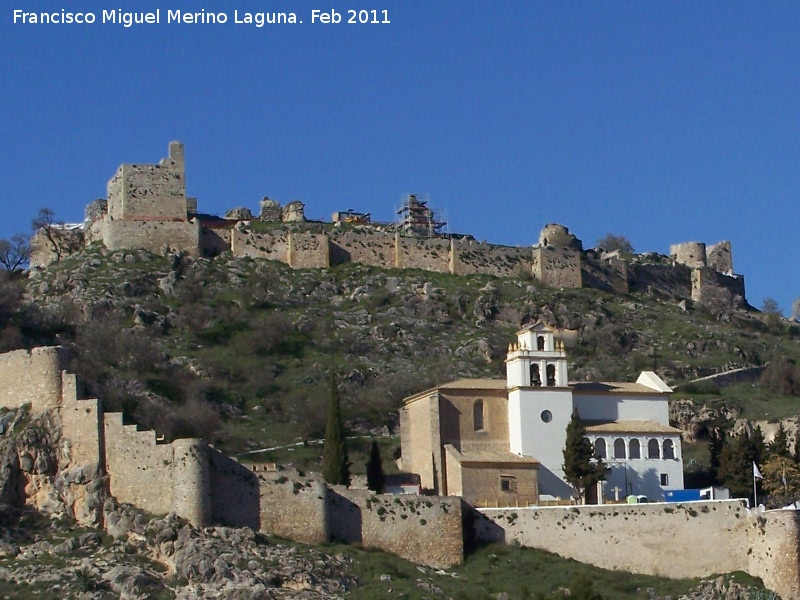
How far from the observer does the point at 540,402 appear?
74.1 meters

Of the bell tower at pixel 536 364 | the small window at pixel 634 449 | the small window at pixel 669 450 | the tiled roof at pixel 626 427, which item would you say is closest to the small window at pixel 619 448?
the small window at pixel 634 449

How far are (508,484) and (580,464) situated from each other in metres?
2.80

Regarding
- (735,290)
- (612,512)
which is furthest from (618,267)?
(612,512)

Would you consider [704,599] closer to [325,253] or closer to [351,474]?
[351,474]

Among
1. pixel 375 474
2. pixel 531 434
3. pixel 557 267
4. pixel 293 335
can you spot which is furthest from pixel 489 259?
pixel 375 474

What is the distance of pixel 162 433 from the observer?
7712cm

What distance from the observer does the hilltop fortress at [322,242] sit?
330ft

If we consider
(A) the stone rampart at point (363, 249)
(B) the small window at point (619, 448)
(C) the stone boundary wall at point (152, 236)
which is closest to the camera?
(B) the small window at point (619, 448)

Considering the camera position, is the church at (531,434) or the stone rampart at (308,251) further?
the stone rampart at (308,251)

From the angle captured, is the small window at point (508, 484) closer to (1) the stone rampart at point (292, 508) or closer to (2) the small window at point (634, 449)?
(2) the small window at point (634, 449)

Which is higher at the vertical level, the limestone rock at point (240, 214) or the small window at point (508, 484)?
the limestone rock at point (240, 214)

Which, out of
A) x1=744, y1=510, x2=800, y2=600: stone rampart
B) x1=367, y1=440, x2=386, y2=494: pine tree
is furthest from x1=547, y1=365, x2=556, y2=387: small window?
x1=744, y1=510, x2=800, y2=600: stone rampart

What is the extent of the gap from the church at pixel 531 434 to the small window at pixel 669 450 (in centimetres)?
4

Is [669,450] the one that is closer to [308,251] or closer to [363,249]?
[308,251]
